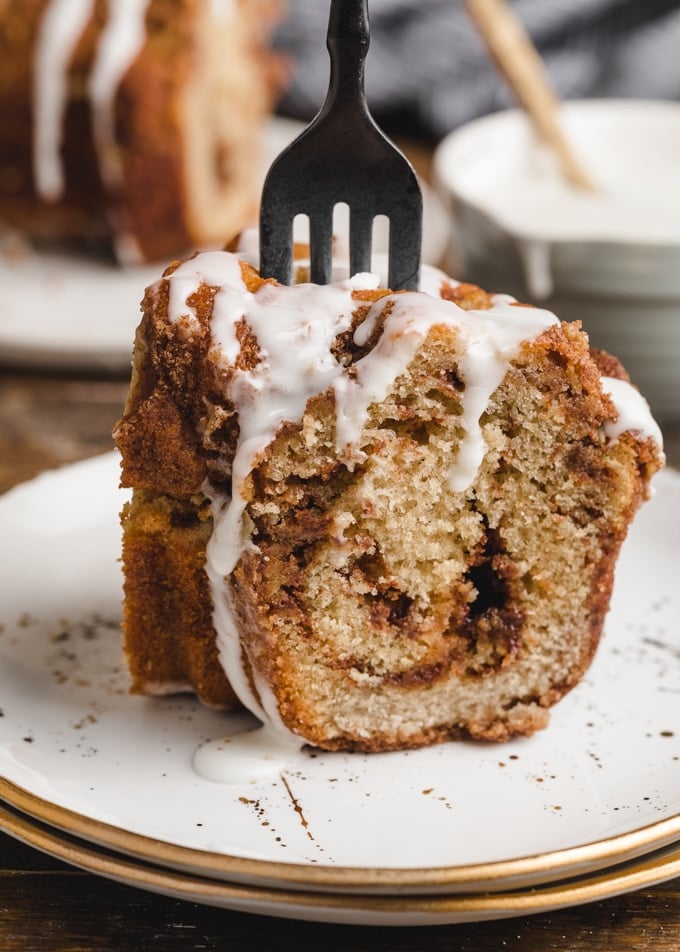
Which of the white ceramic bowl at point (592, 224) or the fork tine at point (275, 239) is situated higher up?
the fork tine at point (275, 239)

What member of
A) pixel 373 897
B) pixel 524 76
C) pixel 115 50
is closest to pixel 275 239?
pixel 373 897

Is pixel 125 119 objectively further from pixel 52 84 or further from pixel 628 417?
pixel 628 417

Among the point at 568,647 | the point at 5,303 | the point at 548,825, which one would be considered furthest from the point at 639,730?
the point at 5,303

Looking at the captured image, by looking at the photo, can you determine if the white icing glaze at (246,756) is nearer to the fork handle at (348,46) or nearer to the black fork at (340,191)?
the black fork at (340,191)

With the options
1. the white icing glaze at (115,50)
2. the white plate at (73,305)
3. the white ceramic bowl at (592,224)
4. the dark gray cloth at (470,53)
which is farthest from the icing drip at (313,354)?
the dark gray cloth at (470,53)

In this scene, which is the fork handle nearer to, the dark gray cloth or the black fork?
the black fork

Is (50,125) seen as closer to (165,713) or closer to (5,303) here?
(5,303)

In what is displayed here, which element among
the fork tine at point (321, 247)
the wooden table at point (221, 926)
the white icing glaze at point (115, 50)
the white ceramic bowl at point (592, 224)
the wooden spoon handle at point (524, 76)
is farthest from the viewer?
the white icing glaze at point (115, 50)
